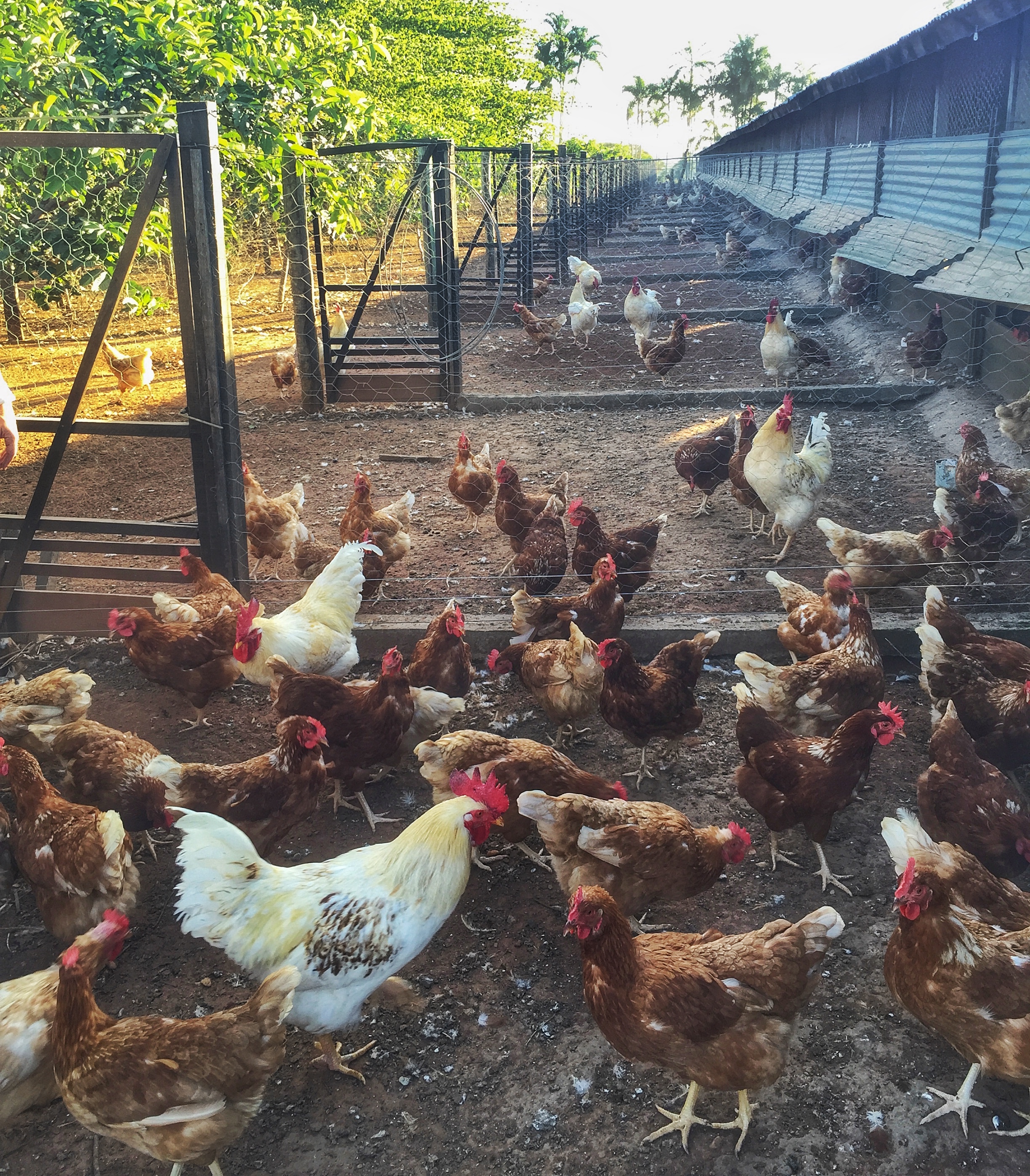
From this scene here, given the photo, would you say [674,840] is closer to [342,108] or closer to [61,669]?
[61,669]

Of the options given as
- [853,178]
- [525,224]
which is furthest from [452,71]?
[853,178]

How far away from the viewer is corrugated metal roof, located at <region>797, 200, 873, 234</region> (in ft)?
43.3

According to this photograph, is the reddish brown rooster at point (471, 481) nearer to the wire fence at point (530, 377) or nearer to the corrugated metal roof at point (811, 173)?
the wire fence at point (530, 377)

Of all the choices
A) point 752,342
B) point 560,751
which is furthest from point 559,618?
point 752,342

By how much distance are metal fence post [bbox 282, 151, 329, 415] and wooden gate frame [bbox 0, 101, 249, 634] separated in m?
3.69

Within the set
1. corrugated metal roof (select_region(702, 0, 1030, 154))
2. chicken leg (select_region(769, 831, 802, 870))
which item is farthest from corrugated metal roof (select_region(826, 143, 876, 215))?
chicken leg (select_region(769, 831, 802, 870))

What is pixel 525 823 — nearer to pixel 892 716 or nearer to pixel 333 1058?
pixel 333 1058

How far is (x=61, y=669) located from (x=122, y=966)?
1484mm

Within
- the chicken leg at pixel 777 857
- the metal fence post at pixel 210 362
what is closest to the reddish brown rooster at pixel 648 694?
the chicken leg at pixel 777 857

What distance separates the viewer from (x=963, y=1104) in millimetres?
2324

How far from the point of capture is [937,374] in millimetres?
8867

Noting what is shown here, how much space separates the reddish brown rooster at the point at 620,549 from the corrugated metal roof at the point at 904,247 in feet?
17.5

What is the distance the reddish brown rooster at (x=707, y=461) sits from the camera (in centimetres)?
651

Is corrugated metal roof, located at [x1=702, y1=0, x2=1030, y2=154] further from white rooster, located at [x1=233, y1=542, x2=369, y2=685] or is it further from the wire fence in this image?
white rooster, located at [x1=233, y1=542, x2=369, y2=685]
